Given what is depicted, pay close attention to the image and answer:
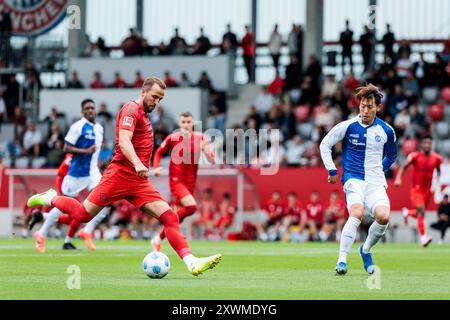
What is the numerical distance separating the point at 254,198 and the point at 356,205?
16794 mm

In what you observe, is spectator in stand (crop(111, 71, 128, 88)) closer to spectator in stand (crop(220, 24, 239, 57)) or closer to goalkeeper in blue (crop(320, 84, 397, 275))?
spectator in stand (crop(220, 24, 239, 57))

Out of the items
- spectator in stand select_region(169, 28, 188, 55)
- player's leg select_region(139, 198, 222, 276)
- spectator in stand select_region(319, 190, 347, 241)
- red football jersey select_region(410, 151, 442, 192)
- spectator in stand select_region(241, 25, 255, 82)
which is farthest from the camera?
spectator in stand select_region(241, 25, 255, 82)

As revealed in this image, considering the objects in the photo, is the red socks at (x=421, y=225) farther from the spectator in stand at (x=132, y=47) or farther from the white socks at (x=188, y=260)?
the spectator in stand at (x=132, y=47)

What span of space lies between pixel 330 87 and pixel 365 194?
797 inches

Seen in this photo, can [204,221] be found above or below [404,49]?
below

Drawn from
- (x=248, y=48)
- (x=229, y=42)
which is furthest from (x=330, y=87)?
(x=229, y=42)

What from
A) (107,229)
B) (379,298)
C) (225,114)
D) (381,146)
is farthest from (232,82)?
(379,298)

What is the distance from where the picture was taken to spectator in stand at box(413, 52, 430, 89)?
34.7 metres

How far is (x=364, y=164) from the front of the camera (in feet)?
50.0

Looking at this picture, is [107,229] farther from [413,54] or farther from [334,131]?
[334,131]

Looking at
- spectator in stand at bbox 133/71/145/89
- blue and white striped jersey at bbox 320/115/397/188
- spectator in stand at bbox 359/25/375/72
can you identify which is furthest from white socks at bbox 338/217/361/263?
spectator in stand at bbox 133/71/145/89

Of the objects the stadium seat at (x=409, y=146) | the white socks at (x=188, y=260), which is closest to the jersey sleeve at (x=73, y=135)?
the white socks at (x=188, y=260)

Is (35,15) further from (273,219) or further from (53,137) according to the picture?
(273,219)

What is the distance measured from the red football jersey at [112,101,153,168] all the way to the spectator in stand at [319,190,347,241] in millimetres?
16312
